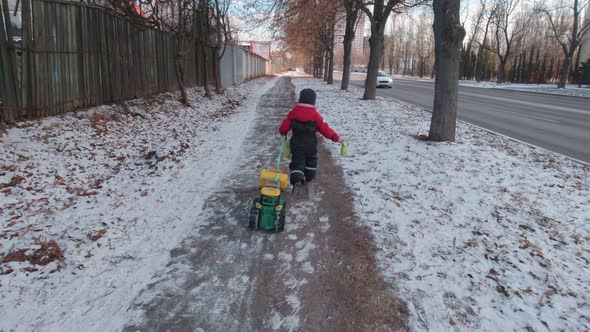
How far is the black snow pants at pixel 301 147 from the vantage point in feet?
16.6

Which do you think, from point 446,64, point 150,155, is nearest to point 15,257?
point 150,155

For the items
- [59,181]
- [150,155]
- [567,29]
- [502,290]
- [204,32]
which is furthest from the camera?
[567,29]

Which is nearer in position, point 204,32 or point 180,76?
point 180,76

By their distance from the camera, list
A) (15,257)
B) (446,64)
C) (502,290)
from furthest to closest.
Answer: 1. (446,64)
2. (15,257)
3. (502,290)

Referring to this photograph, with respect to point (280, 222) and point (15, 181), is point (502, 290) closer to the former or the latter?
point (280, 222)

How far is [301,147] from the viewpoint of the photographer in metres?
5.07

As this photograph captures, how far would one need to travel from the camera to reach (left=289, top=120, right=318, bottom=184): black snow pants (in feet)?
16.6

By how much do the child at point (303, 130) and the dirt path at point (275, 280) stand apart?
22.8 inches

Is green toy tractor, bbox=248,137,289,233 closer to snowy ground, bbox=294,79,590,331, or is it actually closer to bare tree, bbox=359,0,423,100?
snowy ground, bbox=294,79,590,331

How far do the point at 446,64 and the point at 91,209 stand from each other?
286 inches

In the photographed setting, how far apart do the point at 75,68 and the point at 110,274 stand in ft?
24.8

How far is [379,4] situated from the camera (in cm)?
1720

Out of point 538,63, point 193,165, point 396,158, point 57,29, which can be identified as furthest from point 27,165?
point 538,63

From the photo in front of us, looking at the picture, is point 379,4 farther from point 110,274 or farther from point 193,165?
point 110,274
